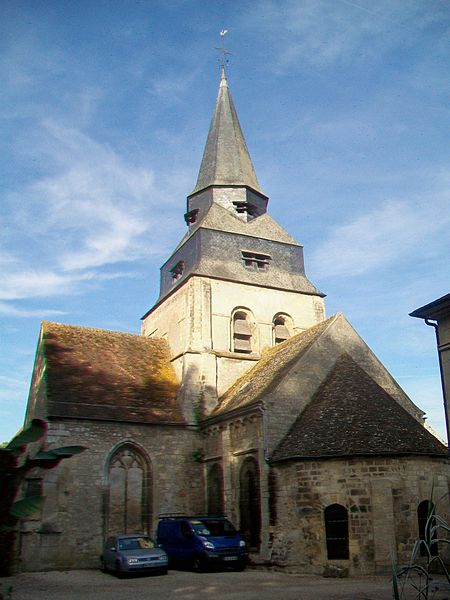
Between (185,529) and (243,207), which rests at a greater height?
(243,207)

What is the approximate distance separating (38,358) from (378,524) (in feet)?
45.9

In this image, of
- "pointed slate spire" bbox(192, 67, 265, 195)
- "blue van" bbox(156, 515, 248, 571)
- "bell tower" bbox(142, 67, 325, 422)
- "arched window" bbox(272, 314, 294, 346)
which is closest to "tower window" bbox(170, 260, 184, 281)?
"bell tower" bbox(142, 67, 325, 422)

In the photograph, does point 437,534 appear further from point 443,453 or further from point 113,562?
point 113,562

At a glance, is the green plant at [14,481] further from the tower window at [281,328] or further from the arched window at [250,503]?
the tower window at [281,328]

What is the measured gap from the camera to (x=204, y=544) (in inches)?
585

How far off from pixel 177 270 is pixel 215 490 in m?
10.1

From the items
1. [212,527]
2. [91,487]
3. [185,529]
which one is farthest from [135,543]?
[91,487]

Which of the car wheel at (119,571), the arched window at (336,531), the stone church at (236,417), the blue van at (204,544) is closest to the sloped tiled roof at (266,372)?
the stone church at (236,417)

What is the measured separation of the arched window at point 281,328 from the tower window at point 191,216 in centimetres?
626

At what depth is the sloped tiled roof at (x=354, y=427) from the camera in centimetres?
1511

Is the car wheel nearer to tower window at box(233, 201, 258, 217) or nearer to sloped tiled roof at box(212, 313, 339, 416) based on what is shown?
sloped tiled roof at box(212, 313, 339, 416)

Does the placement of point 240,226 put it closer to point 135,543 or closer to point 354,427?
point 354,427

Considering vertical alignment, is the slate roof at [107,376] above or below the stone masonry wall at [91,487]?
above

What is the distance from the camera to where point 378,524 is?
1434cm
